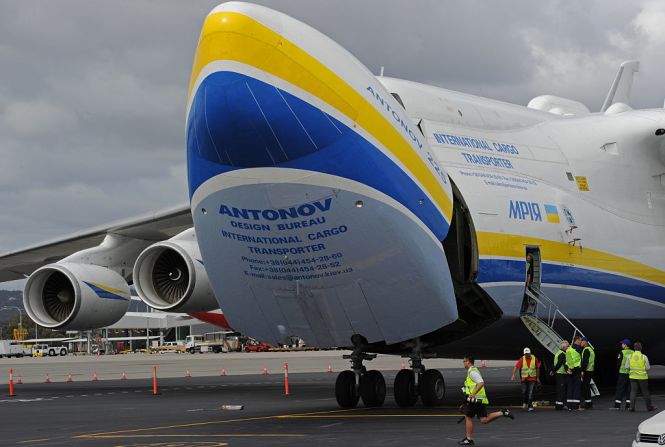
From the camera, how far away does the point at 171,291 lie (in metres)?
20.3

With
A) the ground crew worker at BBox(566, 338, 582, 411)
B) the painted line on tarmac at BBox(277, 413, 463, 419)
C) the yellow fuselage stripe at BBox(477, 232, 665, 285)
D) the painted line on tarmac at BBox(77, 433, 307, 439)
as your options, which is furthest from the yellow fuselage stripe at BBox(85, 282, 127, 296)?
the ground crew worker at BBox(566, 338, 582, 411)

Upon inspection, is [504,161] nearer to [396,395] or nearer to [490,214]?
[490,214]

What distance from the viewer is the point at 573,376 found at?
1712 cm

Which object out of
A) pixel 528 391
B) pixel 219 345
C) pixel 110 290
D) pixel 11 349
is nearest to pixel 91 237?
pixel 110 290

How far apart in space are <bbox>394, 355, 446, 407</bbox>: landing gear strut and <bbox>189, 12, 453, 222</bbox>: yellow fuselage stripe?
4.04 meters

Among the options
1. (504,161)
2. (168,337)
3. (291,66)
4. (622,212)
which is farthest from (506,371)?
(168,337)

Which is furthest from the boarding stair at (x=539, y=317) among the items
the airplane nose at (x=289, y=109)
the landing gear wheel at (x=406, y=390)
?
the airplane nose at (x=289, y=109)

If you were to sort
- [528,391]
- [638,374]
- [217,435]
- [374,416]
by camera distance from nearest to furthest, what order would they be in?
1. [217,435]
2. [374,416]
3. [638,374]
4. [528,391]

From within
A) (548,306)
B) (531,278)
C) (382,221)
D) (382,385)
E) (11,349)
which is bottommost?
(382,385)

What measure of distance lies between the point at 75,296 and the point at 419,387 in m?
7.55

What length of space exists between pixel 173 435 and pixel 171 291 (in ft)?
19.5

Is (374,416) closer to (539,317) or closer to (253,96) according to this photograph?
(539,317)

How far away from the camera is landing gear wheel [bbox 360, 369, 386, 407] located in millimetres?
17484

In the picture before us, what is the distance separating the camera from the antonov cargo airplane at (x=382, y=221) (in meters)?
14.0
